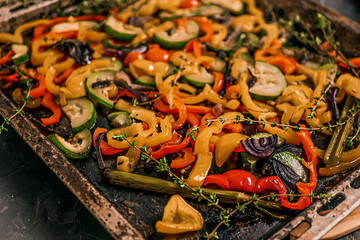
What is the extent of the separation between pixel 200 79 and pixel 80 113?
4.45ft

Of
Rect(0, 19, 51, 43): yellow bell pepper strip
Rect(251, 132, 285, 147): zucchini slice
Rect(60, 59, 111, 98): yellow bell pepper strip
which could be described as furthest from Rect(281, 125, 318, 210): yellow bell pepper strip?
Rect(0, 19, 51, 43): yellow bell pepper strip

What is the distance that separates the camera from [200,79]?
3861mm

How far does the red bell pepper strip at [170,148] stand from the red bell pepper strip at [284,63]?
1618 mm

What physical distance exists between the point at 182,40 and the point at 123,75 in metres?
0.90

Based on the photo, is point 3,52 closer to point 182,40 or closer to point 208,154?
point 182,40

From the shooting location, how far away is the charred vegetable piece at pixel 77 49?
4086mm

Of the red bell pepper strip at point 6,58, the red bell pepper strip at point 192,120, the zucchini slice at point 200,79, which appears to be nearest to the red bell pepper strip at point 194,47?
the zucchini slice at point 200,79

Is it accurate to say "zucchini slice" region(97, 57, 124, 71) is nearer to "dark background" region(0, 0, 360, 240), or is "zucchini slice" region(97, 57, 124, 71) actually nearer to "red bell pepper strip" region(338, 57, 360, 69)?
"dark background" region(0, 0, 360, 240)

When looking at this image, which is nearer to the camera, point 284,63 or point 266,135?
point 266,135

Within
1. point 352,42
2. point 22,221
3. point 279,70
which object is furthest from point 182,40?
point 22,221

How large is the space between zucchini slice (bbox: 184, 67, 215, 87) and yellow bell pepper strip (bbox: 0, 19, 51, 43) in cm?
214

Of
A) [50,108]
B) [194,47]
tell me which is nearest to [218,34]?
[194,47]

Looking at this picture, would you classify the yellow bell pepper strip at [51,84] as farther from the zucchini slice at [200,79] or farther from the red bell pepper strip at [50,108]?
the zucchini slice at [200,79]

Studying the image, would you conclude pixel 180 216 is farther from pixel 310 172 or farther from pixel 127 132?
pixel 310 172
